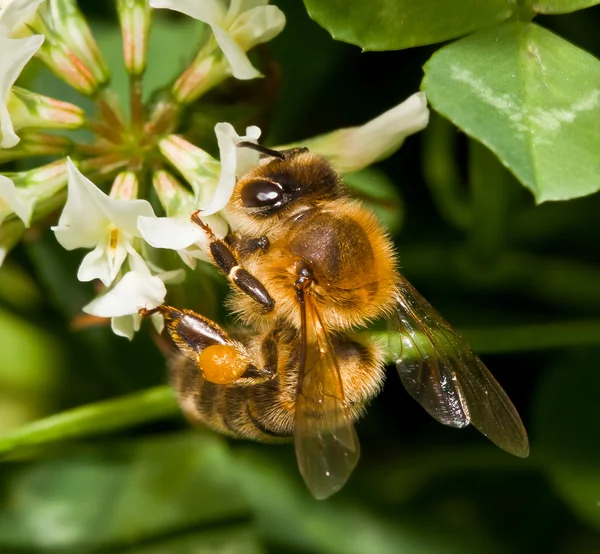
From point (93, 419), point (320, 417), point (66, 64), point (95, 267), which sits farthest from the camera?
point (93, 419)

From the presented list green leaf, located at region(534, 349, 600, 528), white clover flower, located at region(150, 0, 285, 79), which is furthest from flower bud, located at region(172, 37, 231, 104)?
green leaf, located at region(534, 349, 600, 528)

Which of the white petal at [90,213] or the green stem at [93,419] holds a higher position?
the white petal at [90,213]

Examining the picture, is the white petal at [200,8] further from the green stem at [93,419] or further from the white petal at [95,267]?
the green stem at [93,419]

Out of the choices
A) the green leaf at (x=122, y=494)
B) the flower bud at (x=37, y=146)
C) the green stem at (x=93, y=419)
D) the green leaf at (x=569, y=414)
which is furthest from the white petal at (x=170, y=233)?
the green leaf at (x=569, y=414)

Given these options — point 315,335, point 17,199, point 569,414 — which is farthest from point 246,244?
point 569,414

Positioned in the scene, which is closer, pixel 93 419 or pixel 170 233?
pixel 170 233

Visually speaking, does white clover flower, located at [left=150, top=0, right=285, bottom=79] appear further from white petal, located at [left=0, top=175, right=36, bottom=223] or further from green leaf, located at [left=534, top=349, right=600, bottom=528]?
green leaf, located at [left=534, top=349, right=600, bottom=528]

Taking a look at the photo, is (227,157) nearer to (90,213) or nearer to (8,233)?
(90,213)
